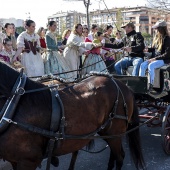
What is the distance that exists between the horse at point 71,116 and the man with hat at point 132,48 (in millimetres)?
1760

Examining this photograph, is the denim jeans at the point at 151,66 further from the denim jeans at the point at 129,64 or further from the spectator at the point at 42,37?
the spectator at the point at 42,37

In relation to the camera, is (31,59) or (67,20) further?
(67,20)

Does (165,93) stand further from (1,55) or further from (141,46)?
(1,55)

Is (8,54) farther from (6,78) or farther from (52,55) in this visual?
(6,78)

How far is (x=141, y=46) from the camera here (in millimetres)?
5414

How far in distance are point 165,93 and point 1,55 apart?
3.18 m

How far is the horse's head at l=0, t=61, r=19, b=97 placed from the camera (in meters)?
2.72

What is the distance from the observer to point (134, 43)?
5617mm

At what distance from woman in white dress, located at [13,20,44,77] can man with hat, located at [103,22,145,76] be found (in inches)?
68.3

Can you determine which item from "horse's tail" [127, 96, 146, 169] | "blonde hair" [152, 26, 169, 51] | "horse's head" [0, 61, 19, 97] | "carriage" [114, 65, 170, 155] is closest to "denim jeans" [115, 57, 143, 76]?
"carriage" [114, 65, 170, 155]

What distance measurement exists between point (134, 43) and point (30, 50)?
2333 millimetres

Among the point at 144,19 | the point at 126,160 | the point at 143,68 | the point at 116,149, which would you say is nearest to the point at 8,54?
the point at 143,68

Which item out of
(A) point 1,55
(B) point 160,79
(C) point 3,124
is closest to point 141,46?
(B) point 160,79

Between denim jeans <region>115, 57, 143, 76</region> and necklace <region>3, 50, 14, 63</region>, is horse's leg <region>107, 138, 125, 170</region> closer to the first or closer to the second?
denim jeans <region>115, 57, 143, 76</region>
